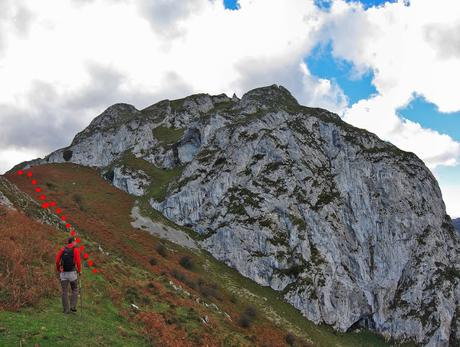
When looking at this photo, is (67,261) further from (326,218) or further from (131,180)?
(131,180)

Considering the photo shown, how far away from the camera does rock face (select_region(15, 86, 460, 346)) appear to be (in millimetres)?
77625

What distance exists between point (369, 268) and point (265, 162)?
38243mm

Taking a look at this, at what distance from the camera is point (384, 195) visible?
97250mm

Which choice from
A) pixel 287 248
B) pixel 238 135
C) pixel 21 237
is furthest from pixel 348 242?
pixel 21 237

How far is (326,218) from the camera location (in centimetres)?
8962

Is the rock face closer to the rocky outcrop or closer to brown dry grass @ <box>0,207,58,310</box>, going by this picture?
the rocky outcrop

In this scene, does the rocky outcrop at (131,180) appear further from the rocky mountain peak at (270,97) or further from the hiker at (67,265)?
the hiker at (67,265)

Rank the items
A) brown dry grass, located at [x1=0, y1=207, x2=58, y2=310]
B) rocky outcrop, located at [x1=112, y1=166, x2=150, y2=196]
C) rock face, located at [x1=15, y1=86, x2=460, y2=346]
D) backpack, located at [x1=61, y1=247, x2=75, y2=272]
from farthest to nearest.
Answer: rocky outcrop, located at [x1=112, y1=166, x2=150, y2=196] → rock face, located at [x1=15, y1=86, x2=460, y2=346] → brown dry grass, located at [x1=0, y1=207, x2=58, y2=310] → backpack, located at [x1=61, y1=247, x2=75, y2=272]

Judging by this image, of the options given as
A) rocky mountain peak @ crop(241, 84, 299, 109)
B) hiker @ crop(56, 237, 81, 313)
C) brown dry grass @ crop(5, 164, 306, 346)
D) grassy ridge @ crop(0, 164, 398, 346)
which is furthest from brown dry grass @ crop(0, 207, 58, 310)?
rocky mountain peak @ crop(241, 84, 299, 109)

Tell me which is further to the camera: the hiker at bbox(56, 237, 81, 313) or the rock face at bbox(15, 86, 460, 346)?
the rock face at bbox(15, 86, 460, 346)

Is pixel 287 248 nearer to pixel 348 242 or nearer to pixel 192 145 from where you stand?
pixel 348 242

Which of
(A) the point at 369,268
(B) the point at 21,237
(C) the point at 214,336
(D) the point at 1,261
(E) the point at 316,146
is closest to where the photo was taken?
(D) the point at 1,261

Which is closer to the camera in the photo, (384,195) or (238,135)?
(384,195)

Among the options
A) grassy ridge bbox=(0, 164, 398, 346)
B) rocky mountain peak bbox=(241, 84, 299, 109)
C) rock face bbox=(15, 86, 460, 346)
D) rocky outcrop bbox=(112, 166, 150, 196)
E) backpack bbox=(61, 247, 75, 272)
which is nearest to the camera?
grassy ridge bbox=(0, 164, 398, 346)
